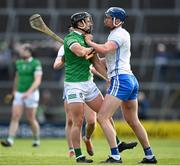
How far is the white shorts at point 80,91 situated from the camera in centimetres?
1487

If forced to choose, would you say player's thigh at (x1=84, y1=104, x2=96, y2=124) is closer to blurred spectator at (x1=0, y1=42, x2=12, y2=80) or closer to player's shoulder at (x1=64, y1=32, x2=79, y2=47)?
player's shoulder at (x1=64, y1=32, x2=79, y2=47)

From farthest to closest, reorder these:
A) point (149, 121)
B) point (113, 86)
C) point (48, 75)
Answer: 1. point (48, 75)
2. point (149, 121)
3. point (113, 86)

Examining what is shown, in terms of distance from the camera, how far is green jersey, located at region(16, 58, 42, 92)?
22641 millimetres

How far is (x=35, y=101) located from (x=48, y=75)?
964 cm

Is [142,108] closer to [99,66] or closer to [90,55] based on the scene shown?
[99,66]

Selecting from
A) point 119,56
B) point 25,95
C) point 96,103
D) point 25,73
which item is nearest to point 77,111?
point 96,103

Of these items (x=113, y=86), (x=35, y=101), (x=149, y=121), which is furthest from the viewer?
(x=149, y=121)

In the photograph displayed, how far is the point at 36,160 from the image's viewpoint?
15305 millimetres

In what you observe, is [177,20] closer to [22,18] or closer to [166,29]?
[166,29]

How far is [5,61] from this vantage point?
31.8m

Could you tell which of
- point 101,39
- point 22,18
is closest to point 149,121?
point 101,39

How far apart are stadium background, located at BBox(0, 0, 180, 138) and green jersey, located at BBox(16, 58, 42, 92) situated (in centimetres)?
694

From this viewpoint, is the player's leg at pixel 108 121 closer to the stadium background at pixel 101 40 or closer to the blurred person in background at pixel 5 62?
the stadium background at pixel 101 40

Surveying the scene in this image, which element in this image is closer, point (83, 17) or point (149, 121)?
point (83, 17)
